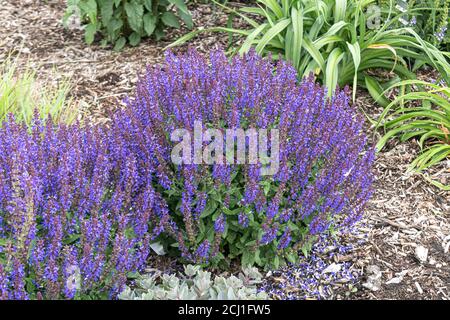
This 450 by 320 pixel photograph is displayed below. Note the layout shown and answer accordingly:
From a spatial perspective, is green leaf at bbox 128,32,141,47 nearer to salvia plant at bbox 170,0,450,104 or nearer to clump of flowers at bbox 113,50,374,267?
salvia plant at bbox 170,0,450,104

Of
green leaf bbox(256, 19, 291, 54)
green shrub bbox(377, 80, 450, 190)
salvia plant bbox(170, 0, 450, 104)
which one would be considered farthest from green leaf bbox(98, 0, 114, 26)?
green shrub bbox(377, 80, 450, 190)

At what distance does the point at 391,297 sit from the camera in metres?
3.07

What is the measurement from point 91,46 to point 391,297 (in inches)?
140

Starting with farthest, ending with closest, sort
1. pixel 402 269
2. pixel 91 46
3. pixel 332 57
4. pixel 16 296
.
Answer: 1. pixel 91 46
2. pixel 332 57
3. pixel 402 269
4. pixel 16 296

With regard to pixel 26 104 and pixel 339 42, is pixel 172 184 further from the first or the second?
pixel 339 42

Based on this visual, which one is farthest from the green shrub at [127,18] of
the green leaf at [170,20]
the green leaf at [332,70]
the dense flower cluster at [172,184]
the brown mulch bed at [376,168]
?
the dense flower cluster at [172,184]

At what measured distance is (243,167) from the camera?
287cm

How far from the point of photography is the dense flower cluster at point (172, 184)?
8.09ft

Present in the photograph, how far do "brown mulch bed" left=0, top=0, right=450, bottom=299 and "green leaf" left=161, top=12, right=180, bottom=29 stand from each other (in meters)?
0.23

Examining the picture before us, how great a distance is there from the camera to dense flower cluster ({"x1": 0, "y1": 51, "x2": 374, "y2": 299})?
2.47m

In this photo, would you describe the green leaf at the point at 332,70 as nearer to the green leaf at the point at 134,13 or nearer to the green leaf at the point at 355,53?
the green leaf at the point at 355,53

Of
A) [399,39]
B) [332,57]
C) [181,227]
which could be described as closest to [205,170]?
[181,227]

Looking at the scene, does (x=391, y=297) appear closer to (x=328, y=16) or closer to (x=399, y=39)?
(x=399, y=39)

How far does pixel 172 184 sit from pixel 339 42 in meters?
2.25
